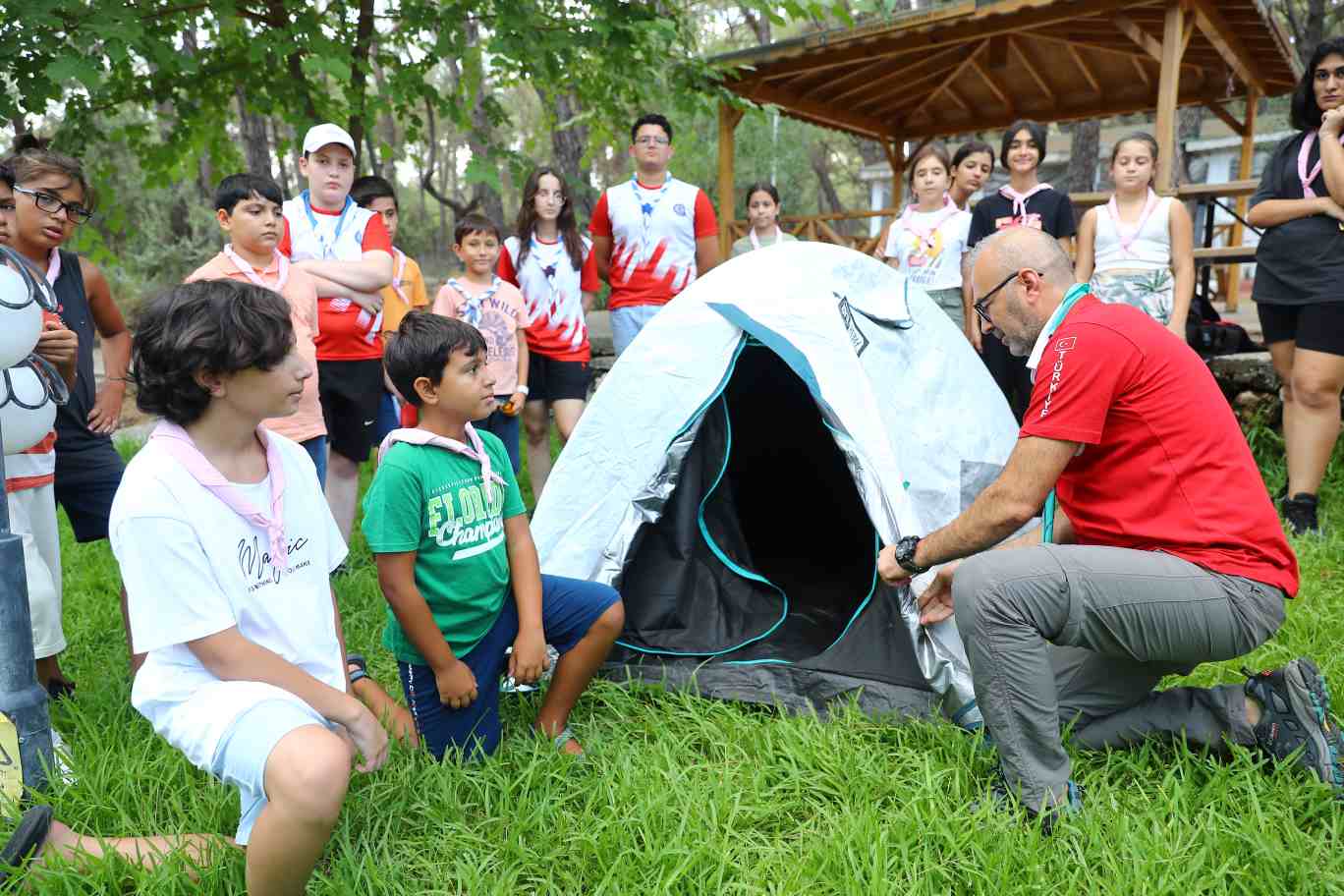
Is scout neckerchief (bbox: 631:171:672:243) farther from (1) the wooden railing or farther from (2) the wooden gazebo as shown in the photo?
(2) the wooden gazebo

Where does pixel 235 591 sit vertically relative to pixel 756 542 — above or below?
above

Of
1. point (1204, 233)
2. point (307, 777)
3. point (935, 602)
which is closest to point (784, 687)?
point (935, 602)

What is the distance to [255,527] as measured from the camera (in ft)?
6.24

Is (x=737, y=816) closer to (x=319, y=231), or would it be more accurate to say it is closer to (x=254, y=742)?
(x=254, y=742)

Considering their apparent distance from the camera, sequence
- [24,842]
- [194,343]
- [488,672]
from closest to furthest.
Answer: [194,343]
[24,842]
[488,672]

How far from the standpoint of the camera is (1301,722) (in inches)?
88.4

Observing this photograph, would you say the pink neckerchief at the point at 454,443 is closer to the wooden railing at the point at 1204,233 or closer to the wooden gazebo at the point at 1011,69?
the wooden railing at the point at 1204,233

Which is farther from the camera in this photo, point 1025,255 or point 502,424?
point 502,424

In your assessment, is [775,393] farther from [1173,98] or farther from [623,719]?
[1173,98]

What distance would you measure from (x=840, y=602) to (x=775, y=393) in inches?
39.0

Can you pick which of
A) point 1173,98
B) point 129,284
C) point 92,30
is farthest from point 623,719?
point 129,284

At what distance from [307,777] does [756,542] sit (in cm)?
268

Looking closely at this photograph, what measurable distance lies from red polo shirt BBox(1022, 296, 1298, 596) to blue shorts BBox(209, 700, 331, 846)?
67.4 inches

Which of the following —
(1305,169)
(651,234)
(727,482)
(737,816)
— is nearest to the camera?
(737,816)
